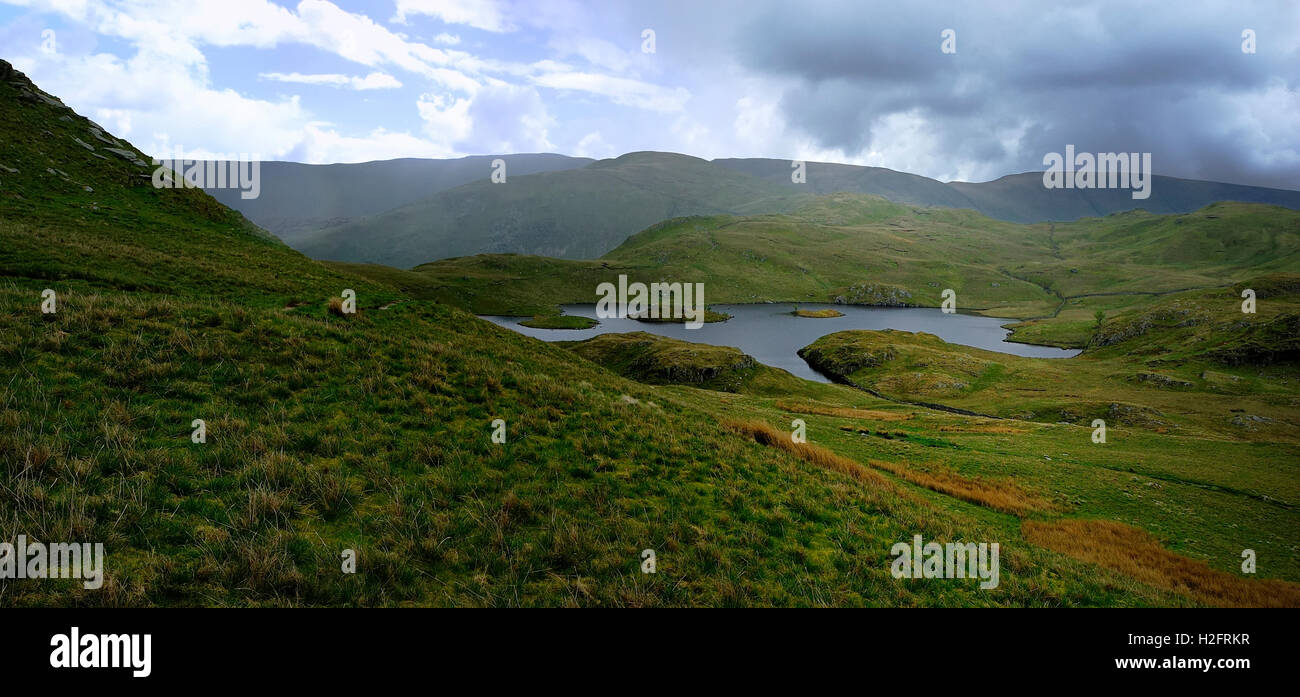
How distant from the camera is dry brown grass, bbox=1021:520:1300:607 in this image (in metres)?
13.0

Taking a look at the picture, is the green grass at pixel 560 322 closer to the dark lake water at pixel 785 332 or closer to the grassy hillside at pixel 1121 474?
the dark lake water at pixel 785 332

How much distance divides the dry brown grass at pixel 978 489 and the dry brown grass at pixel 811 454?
159 inches

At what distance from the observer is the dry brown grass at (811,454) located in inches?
664

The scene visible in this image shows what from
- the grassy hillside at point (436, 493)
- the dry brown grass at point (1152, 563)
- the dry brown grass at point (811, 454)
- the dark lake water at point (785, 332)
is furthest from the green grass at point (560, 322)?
the dry brown grass at point (1152, 563)

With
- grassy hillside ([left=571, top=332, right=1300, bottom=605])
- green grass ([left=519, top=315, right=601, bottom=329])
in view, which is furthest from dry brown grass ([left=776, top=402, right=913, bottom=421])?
green grass ([left=519, top=315, right=601, bottom=329])

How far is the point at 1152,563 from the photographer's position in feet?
48.9

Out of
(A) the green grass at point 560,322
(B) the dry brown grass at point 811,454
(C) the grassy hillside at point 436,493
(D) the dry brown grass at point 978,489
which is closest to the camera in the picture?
(C) the grassy hillside at point 436,493

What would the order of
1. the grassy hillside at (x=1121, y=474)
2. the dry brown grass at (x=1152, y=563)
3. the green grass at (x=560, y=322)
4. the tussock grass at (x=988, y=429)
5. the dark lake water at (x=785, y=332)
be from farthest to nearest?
the green grass at (x=560, y=322)
the dark lake water at (x=785, y=332)
the tussock grass at (x=988, y=429)
the grassy hillside at (x=1121, y=474)
the dry brown grass at (x=1152, y=563)

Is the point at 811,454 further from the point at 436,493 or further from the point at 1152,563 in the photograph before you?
the point at 436,493

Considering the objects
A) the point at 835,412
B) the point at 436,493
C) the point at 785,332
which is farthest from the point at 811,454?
the point at 785,332

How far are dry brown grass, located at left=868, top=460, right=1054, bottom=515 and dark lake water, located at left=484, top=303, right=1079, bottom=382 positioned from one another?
8001cm

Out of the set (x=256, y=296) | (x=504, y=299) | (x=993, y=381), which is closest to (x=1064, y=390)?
(x=993, y=381)
